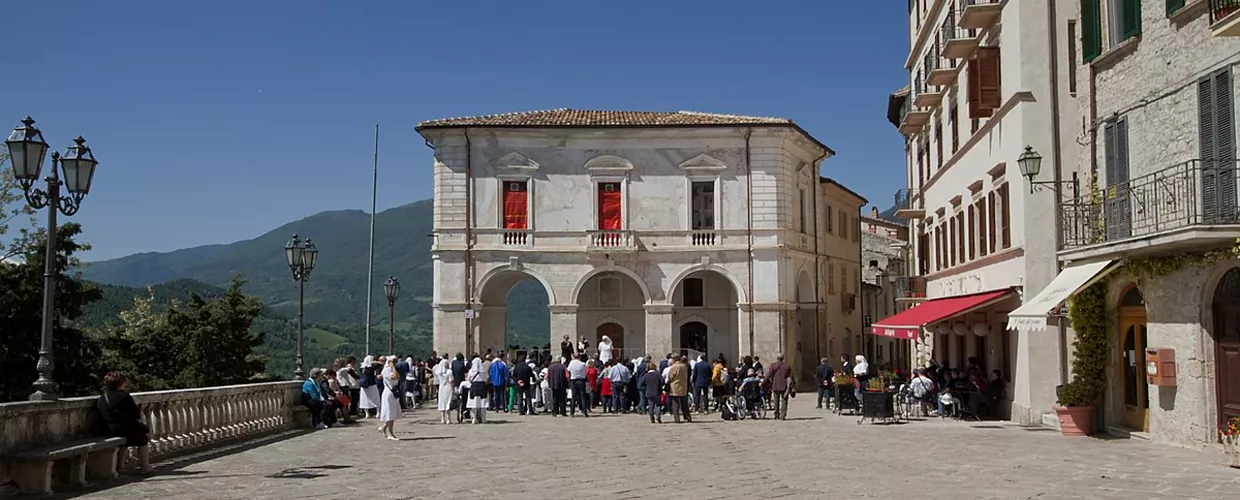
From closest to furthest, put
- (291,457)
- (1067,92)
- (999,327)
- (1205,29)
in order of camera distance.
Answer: (1205,29), (291,457), (1067,92), (999,327)

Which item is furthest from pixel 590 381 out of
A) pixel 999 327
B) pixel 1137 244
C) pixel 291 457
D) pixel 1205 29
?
pixel 1205 29

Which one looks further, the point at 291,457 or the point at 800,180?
the point at 800,180

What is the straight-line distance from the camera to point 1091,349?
1984 cm

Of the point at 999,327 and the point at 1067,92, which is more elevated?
the point at 1067,92

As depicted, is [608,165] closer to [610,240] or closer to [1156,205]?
[610,240]

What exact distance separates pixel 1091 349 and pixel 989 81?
22.6 feet

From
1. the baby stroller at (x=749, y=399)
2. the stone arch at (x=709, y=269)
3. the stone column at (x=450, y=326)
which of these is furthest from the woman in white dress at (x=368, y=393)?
the stone arch at (x=709, y=269)

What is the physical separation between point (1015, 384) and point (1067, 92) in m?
5.83

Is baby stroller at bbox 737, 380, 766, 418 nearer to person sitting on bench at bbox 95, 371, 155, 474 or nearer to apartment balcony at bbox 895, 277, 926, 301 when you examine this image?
apartment balcony at bbox 895, 277, 926, 301

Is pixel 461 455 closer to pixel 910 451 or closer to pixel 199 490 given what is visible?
pixel 199 490

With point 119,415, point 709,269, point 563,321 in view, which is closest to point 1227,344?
point 119,415

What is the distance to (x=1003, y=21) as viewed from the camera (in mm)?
23750

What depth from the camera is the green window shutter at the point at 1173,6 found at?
16.6m

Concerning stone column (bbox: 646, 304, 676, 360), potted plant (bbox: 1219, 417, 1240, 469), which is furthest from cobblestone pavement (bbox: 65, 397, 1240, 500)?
stone column (bbox: 646, 304, 676, 360)
